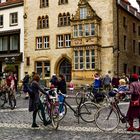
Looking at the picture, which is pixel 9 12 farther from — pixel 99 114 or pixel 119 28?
pixel 99 114

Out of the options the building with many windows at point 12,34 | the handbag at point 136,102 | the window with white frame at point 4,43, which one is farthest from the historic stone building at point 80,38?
the handbag at point 136,102

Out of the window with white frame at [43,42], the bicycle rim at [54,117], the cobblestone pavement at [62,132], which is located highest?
the window with white frame at [43,42]

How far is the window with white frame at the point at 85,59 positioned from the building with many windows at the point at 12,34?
8591 mm

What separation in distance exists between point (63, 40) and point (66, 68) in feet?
10.4

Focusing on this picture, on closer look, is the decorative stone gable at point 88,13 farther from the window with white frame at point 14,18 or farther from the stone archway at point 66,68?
the window with white frame at point 14,18

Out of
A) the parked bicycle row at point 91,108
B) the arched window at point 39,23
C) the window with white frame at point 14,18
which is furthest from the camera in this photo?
the window with white frame at point 14,18

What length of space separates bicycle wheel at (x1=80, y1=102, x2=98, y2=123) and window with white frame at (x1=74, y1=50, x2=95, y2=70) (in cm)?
3019

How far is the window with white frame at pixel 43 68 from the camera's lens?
49.7 meters

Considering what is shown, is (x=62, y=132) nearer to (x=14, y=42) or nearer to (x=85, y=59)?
(x=85, y=59)

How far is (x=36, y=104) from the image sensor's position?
1423cm

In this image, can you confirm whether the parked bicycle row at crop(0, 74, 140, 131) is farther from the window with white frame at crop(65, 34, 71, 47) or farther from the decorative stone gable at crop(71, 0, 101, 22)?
the window with white frame at crop(65, 34, 71, 47)

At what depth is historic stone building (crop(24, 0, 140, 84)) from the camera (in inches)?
1791

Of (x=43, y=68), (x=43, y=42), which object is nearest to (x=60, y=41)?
(x=43, y=42)

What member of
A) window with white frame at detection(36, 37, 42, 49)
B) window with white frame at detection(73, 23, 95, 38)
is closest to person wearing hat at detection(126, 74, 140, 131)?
window with white frame at detection(73, 23, 95, 38)
